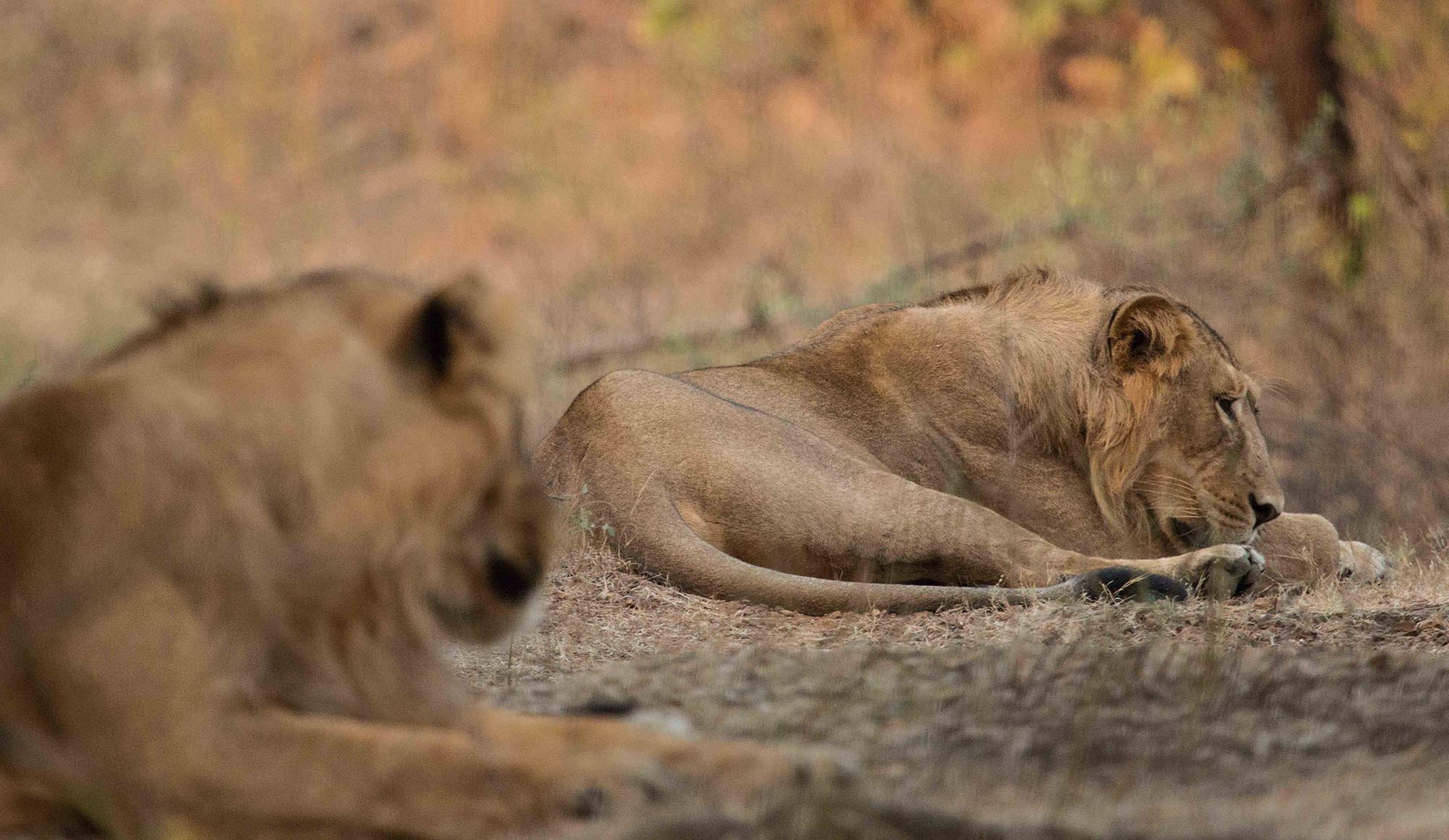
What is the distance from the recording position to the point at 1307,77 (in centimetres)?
926

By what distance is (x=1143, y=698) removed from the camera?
2.99 metres

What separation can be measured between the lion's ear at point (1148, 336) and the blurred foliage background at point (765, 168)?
79.0 inches

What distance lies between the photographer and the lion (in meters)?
2.07

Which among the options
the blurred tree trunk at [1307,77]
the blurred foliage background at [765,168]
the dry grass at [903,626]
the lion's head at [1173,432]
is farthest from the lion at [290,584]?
the blurred tree trunk at [1307,77]

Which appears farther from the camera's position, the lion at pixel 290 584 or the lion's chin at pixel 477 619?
the lion's chin at pixel 477 619

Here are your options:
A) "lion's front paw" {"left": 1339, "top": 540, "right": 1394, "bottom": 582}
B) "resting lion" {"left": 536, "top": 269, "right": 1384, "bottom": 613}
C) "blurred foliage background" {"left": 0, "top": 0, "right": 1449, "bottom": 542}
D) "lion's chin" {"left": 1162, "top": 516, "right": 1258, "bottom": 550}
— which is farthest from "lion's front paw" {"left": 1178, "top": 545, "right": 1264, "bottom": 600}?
"blurred foliage background" {"left": 0, "top": 0, "right": 1449, "bottom": 542}

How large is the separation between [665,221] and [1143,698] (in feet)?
37.7

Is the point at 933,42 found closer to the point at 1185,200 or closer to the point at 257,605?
the point at 1185,200

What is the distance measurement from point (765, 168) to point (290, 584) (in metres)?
12.6

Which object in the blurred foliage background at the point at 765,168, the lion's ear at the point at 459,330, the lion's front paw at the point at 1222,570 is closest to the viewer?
the lion's ear at the point at 459,330

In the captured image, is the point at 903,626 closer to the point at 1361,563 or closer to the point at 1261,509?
the point at 1261,509

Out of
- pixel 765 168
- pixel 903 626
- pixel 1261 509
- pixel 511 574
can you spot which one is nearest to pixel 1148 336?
pixel 1261 509

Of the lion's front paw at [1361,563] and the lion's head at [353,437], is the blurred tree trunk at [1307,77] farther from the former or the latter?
the lion's head at [353,437]

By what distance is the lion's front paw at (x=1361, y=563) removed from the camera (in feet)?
16.8
